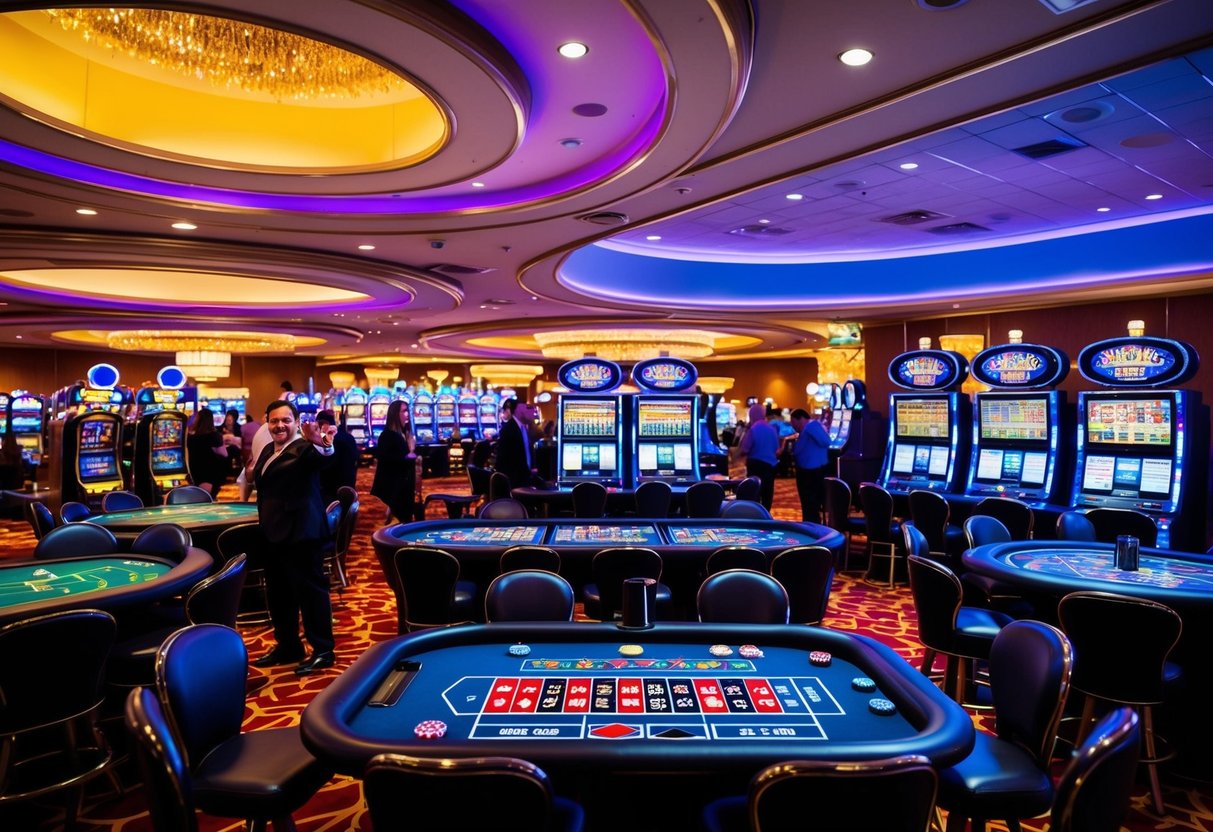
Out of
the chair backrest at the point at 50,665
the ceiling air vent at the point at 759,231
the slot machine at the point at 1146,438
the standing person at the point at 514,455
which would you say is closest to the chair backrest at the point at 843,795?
the chair backrest at the point at 50,665

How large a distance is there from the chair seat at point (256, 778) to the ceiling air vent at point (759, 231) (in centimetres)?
718

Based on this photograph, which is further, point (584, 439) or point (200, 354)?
point (200, 354)

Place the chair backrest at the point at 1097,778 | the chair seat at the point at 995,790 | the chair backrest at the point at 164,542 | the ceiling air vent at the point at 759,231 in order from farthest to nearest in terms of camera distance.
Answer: the ceiling air vent at the point at 759,231
the chair backrest at the point at 164,542
the chair seat at the point at 995,790
the chair backrest at the point at 1097,778

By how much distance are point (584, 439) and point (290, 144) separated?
3.64 m

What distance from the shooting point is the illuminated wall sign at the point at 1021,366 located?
6.18 m

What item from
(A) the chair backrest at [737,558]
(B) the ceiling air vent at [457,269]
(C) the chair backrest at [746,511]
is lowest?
(A) the chair backrest at [737,558]

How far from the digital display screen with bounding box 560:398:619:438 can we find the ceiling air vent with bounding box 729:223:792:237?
253cm

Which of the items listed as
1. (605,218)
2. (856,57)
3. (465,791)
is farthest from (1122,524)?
(465,791)

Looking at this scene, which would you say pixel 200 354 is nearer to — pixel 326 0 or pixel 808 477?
pixel 808 477

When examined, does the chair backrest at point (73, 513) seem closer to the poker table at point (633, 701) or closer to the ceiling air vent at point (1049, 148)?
the poker table at point (633, 701)

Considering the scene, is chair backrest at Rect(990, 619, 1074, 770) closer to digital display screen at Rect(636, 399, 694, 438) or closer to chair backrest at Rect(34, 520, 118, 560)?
chair backrest at Rect(34, 520, 118, 560)

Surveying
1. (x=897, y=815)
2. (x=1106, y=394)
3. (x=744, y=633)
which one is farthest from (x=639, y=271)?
(x=897, y=815)

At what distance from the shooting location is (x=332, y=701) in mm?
1933

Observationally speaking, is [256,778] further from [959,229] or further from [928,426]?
[959,229]
